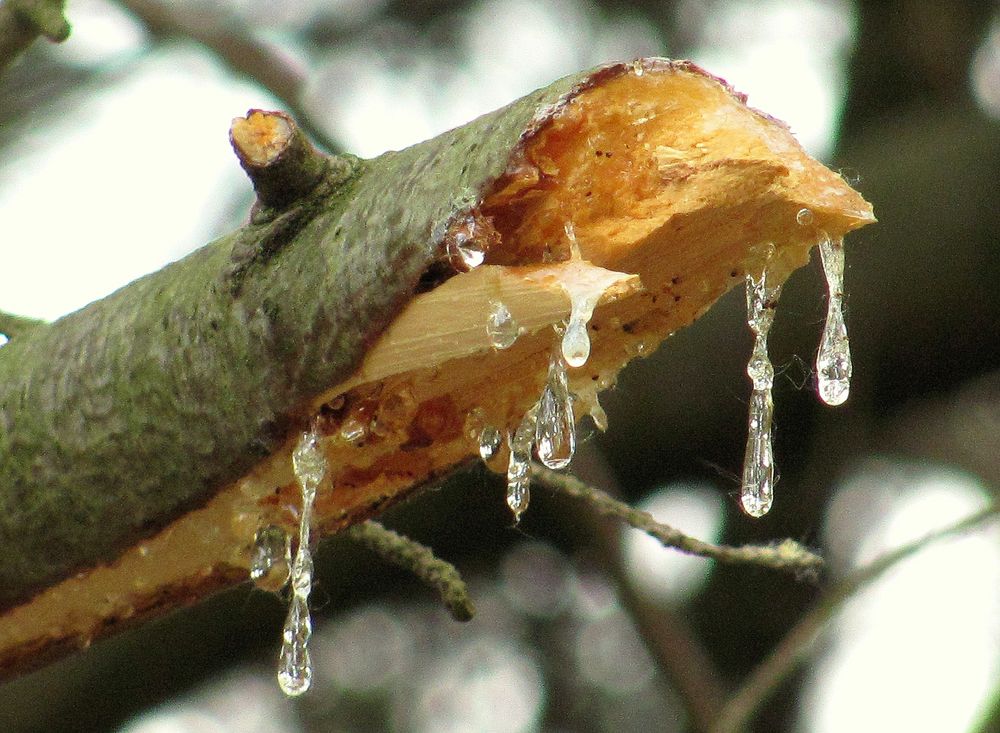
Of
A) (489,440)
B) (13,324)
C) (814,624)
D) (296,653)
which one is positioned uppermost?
(13,324)

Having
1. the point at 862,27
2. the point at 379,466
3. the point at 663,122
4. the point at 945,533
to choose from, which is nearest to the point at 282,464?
the point at 379,466

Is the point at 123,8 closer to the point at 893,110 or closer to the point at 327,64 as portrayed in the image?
the point at 327,64

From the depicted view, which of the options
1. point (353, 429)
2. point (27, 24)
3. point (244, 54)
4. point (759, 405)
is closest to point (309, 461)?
point (353, 429)

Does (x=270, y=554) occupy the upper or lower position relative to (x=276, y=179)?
lower

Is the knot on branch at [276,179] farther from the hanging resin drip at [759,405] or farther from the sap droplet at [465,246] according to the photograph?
the hanging resin drip at [759,405]

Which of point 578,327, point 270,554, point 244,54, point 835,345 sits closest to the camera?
point 578,327

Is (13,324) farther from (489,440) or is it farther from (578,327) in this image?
(578,327)

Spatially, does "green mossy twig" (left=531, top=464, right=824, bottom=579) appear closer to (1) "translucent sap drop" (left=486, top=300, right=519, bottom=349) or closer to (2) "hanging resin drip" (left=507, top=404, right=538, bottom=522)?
(2) "hanging resin drip" (left=507, top=404, right=538, bottom=522)

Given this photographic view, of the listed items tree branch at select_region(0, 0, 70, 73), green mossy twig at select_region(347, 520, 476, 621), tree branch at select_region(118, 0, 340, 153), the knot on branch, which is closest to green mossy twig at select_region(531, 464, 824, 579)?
green mossy twig at select_region(347, 520, 476, 621)
